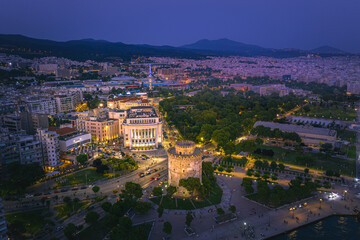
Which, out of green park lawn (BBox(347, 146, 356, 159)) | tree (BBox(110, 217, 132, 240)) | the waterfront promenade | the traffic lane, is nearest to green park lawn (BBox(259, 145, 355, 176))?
green park lawn (BBox(347, 146, 356, 159))

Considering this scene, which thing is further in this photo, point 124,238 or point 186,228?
point 186,228

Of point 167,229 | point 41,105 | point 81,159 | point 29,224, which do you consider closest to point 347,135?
point 167,229

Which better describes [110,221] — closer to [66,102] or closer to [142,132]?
[142,132]

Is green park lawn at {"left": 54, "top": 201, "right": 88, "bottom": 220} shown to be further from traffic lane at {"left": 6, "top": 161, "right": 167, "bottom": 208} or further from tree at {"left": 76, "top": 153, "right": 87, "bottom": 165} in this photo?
tree at {"left": 76, "top": 153, "right": 87, "bottom": 165}

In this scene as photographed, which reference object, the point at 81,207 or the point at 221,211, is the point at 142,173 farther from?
the point at 221,211

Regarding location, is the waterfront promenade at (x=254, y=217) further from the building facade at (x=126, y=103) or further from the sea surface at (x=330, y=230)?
the building facade at (x=126, y=103)

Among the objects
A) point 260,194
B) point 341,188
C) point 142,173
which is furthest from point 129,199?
point 341,188

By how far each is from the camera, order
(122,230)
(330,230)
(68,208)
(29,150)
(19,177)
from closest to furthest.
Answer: (122,230) < (330,230) < (68,208) < (19,177) < (29,150)
